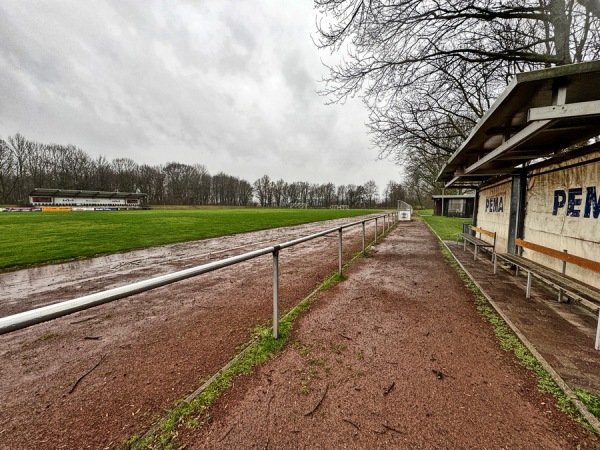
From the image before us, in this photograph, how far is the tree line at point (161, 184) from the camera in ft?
202

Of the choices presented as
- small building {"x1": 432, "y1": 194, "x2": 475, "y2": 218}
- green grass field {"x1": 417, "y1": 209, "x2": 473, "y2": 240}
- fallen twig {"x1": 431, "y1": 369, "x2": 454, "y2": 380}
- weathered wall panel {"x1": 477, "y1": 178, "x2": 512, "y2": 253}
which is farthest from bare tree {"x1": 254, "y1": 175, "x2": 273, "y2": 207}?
fallen twig {"x1": 431, "y1": 369, "x2": 454, "y2": 380}

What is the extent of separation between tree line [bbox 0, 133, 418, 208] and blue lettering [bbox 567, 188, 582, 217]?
177ft

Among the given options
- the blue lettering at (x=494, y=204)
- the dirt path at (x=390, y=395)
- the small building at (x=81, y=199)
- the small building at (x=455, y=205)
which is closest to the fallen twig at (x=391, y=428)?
the dirt path at (x=390, y=395)

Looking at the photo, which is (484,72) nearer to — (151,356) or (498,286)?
(498,286)

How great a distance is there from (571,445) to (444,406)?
2.51 ft

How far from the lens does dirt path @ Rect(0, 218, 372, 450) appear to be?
6.78 ft

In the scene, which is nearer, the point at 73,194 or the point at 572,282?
the point at 572,282

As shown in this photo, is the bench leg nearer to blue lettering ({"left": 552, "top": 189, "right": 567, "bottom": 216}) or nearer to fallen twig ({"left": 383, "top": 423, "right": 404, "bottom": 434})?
blue lettering ({"left": 552, "top": 189, "right": 567, "bottom": 216})

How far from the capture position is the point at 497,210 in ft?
26.7

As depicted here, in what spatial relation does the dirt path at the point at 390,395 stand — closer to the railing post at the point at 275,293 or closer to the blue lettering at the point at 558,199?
the railing post at the point at 275,293

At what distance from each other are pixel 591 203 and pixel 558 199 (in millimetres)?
900

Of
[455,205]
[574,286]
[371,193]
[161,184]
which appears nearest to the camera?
[574,286]

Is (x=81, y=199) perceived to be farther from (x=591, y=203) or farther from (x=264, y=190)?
(x=591, y=203)

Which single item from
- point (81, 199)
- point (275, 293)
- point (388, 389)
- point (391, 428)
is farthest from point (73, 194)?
point (391, 428)
